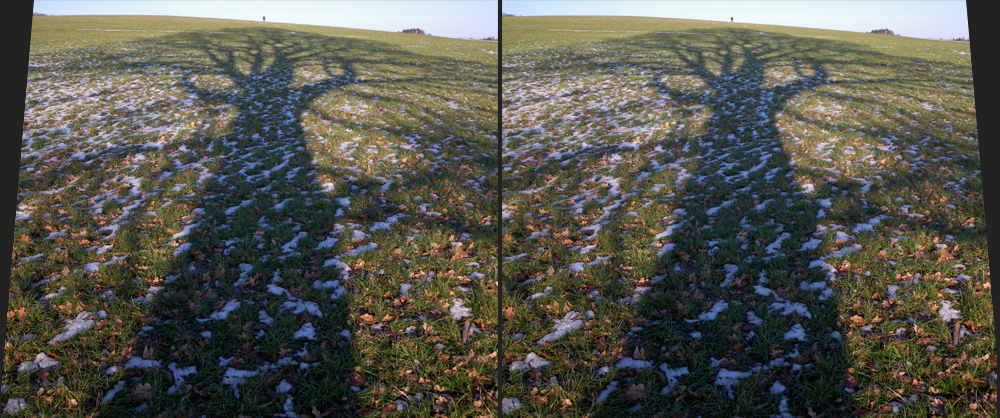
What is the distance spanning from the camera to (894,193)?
300 centimetres

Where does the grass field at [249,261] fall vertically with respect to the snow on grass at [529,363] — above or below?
above

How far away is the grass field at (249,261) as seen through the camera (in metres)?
1.63

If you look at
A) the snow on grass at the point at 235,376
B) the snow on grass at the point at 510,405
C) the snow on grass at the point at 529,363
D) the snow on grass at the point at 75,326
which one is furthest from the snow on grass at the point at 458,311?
the snow on grass at the point at 75,326

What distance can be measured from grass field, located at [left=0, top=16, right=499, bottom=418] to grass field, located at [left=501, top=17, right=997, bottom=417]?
0.30 metres

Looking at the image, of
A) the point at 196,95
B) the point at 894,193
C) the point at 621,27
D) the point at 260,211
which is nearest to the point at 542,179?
the point at 260,211

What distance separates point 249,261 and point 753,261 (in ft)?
8.19

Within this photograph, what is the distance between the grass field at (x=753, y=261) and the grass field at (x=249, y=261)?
300 mm

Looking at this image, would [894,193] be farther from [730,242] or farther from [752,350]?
[752,350]

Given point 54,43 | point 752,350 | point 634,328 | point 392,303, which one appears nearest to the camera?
point 752,350

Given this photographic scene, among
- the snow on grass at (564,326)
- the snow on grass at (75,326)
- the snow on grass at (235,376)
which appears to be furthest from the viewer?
the snow on grass at (564,326)

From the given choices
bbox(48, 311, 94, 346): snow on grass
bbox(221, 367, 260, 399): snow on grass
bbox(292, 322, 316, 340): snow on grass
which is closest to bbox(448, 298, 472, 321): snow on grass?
bbox(292, 322, 316, 340): snow on grass

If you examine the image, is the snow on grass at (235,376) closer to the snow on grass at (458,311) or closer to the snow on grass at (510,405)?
the snow on grass at (458,311)

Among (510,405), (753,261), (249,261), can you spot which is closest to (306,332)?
(249,261)

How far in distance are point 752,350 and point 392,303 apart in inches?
56.7
